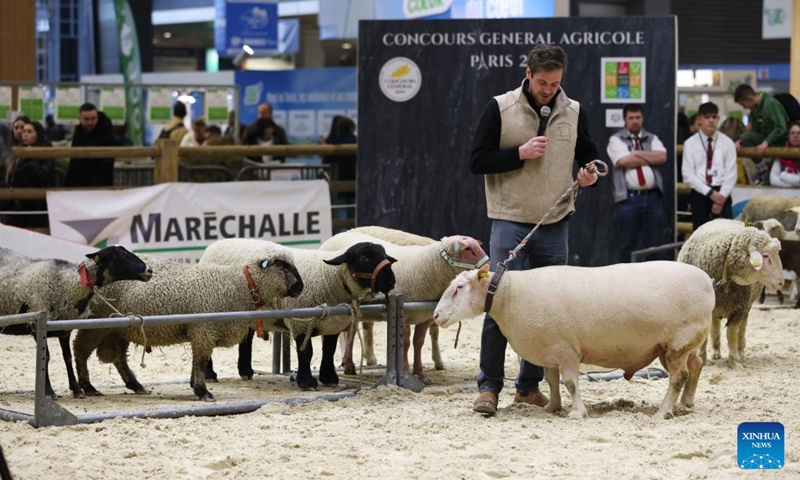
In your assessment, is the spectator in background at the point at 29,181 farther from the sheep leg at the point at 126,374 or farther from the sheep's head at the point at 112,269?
the sheep's head at the point at 112,269

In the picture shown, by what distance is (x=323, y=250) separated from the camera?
841 centimetres

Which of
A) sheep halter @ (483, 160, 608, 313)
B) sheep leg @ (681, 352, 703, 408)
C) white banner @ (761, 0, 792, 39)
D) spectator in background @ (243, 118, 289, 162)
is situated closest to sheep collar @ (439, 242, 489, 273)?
sheep halter @ (483, 160, 608, 313)

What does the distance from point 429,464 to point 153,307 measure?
97.5 inches

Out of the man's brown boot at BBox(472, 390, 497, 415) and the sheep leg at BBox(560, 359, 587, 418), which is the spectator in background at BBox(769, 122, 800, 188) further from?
the man's brown boot at BBox(472, 390, 497, 415)

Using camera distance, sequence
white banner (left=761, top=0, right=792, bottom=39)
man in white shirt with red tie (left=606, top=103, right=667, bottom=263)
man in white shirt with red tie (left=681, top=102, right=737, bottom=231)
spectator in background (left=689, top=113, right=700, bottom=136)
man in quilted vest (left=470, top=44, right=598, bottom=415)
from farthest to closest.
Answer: white banner (left=761, top=0, right=792, bottom=39) → spectator in background (left=689, top=113, right=700, bottom=136) → man in white shirt with red tie (left=681, top=102, right=737, bottom=231) → man in white shirt with red tie (left=606, top=103, right=667, bottom=263) → man in quilted vest (left=470, top=44, right=598, bottom=415)

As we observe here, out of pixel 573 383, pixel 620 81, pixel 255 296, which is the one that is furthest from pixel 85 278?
pixel 620 81

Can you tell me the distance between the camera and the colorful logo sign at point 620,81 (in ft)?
37.7

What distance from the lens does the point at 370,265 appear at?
24.4 ft

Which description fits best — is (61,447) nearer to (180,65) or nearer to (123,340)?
(123,340)

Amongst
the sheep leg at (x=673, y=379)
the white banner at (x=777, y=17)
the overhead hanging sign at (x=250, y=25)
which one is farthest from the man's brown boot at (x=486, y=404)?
the overhead hanging sign at (x=250, y=25)

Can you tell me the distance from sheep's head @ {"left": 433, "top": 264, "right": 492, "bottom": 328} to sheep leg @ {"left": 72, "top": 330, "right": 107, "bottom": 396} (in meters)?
2.22

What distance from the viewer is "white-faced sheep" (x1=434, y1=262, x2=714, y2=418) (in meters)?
6.38

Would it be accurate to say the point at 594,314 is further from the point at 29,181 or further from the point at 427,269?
the point at 29,181

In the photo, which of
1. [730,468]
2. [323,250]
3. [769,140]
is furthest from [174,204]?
[730,468]
